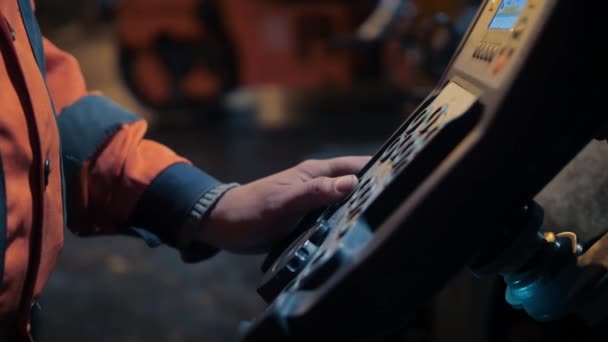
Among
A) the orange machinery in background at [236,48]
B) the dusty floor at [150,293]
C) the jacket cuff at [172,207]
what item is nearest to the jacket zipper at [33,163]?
the jacket cuff at [172,207]

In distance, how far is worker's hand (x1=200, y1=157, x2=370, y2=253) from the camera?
1.44 feet

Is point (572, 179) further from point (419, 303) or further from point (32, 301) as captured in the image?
point (32, 301)

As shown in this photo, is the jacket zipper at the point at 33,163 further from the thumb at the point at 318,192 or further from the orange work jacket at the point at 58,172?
the thumb at the point at 318,192

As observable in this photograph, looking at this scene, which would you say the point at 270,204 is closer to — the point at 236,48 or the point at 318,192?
the point at 318,192

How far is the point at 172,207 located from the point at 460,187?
0.33m

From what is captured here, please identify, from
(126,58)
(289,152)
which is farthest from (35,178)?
(126,58)

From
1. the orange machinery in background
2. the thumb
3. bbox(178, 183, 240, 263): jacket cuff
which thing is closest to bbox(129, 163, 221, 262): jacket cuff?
bbox(178, 183, 240, 263): jacket cuff

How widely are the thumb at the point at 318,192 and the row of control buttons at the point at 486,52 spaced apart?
0.10 meters

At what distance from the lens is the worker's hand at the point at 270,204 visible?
1.44 feet

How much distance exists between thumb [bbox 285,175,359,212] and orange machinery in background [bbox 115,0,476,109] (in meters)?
1.99

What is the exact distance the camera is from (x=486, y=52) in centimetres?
34

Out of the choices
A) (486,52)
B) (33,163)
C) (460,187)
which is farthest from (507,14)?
(33,163)

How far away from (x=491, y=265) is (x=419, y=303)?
0.29 ft

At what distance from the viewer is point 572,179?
437 mm
